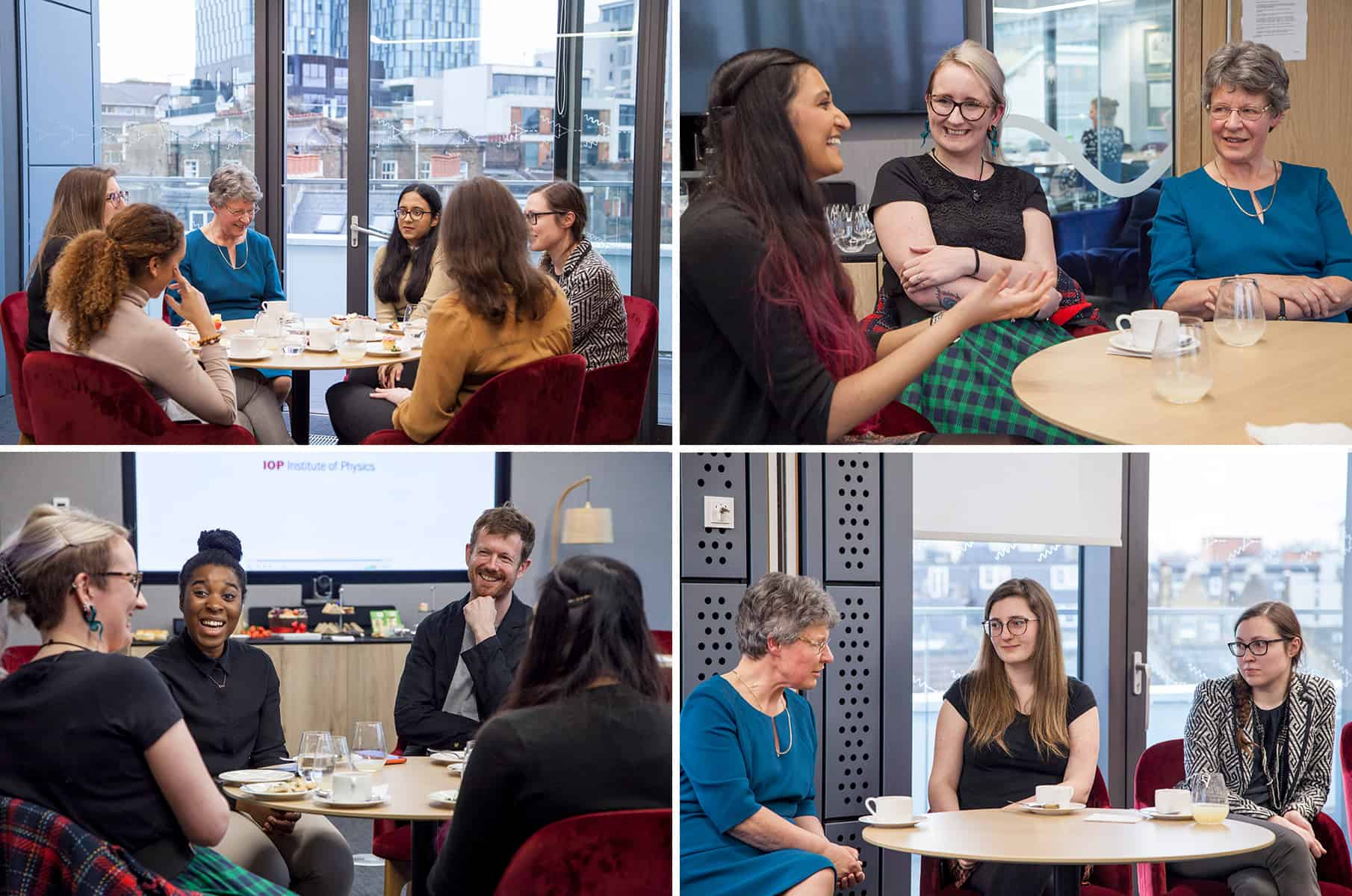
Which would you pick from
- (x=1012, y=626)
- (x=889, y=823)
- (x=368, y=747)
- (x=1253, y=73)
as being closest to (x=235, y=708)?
(x=368, y=747)

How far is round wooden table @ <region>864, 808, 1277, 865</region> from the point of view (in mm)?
2410

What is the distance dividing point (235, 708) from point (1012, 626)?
2019 millimetres

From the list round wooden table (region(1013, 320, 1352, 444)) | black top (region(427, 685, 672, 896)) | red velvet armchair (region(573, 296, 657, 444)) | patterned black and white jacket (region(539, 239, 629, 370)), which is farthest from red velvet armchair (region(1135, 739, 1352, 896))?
patterned black and white jacket (region(539, 239, 629, 370))

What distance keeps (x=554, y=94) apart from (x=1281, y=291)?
3.49m

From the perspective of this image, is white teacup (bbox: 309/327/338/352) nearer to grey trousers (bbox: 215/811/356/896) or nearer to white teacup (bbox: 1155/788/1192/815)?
grey trousers (bbox: 215/811/356/896)

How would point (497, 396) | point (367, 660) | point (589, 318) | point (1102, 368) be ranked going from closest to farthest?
1. point (1102, 368)
2. point (497, 396)
3. point (589, 318)
4. point (367, 660)

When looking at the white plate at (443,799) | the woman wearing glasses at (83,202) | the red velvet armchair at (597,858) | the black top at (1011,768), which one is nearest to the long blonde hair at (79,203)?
the woman wearing glasses at (83,202)

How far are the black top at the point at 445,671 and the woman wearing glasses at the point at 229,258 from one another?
72.6 inches

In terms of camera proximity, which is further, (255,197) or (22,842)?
(255,197)

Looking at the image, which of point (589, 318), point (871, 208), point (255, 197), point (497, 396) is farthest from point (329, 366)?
point (871, 208)

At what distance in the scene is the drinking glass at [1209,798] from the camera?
2.83 m

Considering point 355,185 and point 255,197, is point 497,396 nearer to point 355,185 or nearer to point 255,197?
point 255,197

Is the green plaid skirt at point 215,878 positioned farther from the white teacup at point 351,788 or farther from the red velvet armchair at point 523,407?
the red velvet armchair at point 523,407

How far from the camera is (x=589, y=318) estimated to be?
3.88 m
